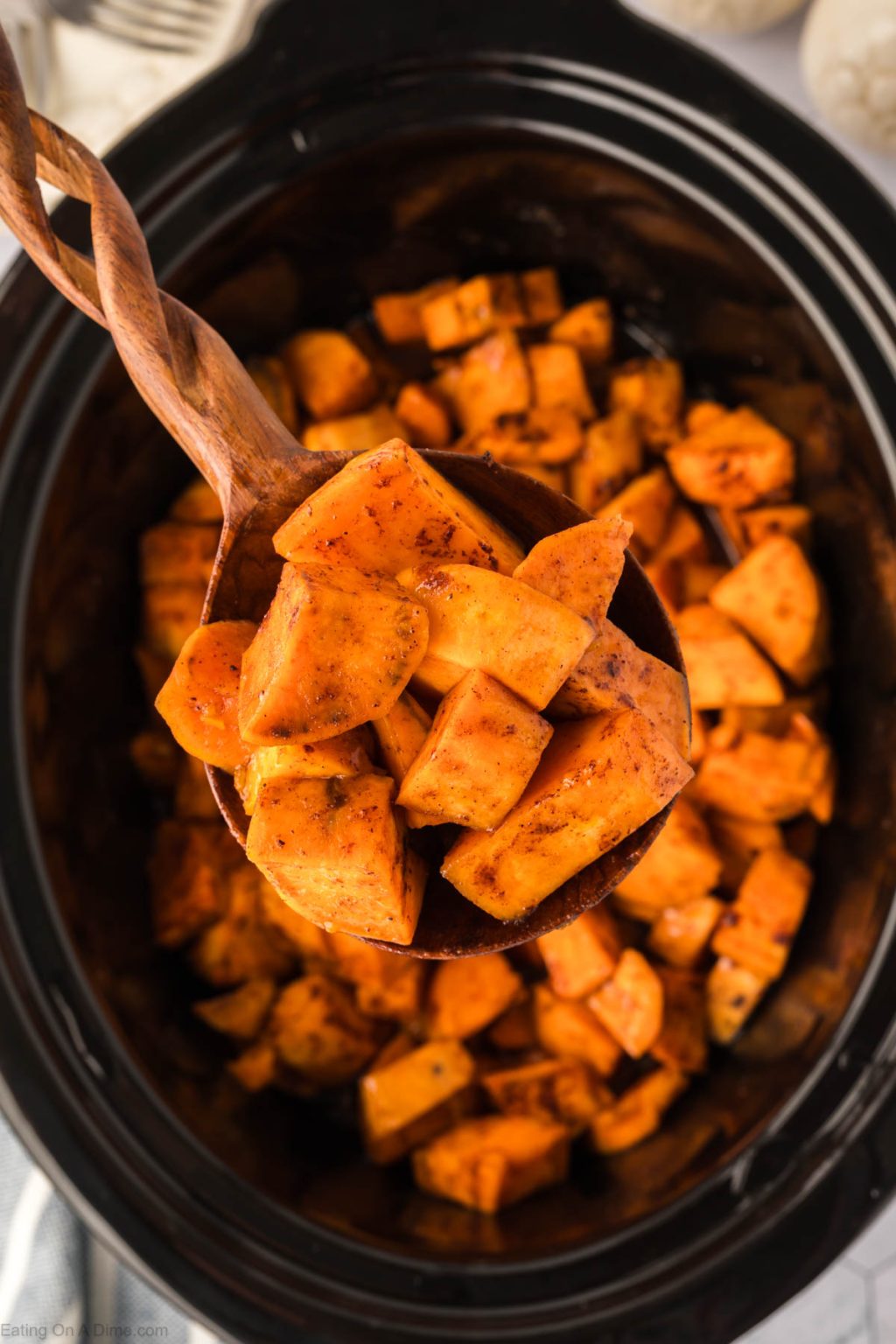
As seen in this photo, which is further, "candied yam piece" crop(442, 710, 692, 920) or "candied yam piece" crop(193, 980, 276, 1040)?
"candied yam piece" crop(193, 980, 276, 1040)

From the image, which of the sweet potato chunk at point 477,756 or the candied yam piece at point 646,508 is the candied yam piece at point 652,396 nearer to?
the candied yam piece at point 646,508

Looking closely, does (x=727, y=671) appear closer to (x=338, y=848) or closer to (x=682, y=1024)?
(x=682, y=1024)

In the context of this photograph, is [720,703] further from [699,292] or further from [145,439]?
[145,439]

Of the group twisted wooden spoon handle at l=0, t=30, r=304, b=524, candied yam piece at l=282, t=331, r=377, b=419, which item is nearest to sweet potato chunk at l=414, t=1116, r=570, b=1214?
twisted wooden spoon handle at l=0, t=30, r=304, b=524

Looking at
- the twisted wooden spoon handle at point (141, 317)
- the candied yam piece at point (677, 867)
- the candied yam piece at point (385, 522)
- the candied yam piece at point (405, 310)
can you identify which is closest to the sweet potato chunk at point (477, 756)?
the candied yam piece at point (385, 522)

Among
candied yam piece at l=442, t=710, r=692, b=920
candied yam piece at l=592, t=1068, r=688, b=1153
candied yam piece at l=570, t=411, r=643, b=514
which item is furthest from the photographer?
candied yam piece at l=570, t=411, r=643, b=514

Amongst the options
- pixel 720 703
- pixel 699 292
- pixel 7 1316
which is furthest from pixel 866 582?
pixel 7 1316

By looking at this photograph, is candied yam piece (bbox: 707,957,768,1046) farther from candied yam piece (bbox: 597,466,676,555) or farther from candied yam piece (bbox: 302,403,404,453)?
candied yam piece (bbox: 302,403,404,453)
